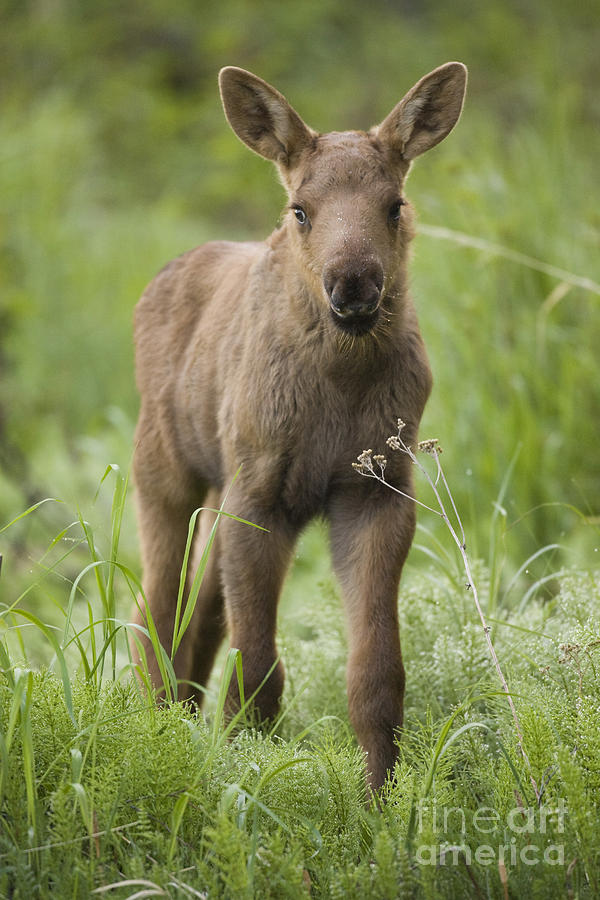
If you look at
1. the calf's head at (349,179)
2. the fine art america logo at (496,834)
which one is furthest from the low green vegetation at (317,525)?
the calf's head at (349,179)

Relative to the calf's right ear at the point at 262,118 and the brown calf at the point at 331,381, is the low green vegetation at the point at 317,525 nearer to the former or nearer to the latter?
the brown calf at the point at 331,381

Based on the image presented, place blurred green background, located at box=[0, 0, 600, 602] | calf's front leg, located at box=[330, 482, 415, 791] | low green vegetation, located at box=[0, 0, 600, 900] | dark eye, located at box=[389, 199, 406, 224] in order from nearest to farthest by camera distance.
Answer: low green vegetation, located at box=[0, 0, 600, 900] < calf's front leg, located at box=[330, 482, 415, 791] < dark eye, located at box=[389, 199, 406, 224] < blurred green background, located at box=[0, 0, 600, 602]

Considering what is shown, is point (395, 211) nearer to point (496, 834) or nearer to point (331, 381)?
point (331, 381)

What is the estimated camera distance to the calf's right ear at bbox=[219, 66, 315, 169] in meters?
3.86

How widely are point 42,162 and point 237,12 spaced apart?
18.3 ft

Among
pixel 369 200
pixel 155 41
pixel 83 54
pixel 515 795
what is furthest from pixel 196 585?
pixel 155 41

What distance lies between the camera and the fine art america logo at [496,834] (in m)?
2.52

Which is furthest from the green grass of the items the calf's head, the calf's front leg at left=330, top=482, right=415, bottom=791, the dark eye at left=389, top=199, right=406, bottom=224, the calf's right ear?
the calf's right ear

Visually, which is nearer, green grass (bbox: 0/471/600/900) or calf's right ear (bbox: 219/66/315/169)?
green grass (bbox: 0/471/600/900)

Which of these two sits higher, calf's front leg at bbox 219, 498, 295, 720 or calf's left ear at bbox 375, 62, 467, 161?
calf's left ear at bbox 375, 62, 467, 161

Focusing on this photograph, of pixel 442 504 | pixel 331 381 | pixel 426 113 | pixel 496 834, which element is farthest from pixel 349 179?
pixel 496 834

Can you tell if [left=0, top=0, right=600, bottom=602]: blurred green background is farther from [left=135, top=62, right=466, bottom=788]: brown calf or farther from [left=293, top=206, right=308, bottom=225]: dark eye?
[left=293, top=206, right=308, bottom=225]: dark eye

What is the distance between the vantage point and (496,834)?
2.65m

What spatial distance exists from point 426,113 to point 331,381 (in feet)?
3.66
